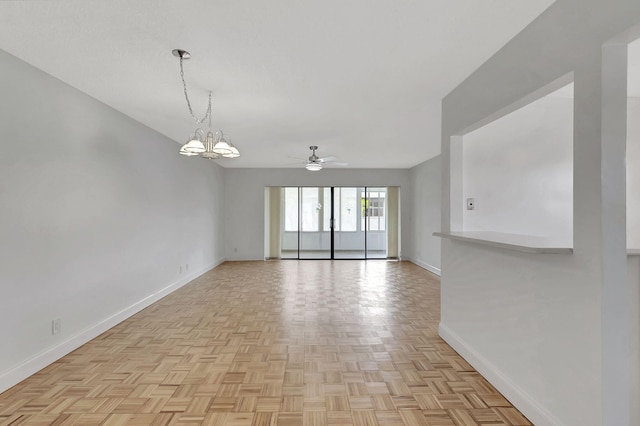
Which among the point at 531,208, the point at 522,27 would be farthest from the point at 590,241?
the point at 531,208

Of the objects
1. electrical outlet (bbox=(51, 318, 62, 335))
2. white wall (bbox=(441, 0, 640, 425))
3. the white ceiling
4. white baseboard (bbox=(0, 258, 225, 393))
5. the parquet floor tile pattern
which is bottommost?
the parquet floor tile pattern

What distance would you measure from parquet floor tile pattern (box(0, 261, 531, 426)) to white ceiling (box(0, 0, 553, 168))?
2.36 metres

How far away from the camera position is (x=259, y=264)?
25.4ft

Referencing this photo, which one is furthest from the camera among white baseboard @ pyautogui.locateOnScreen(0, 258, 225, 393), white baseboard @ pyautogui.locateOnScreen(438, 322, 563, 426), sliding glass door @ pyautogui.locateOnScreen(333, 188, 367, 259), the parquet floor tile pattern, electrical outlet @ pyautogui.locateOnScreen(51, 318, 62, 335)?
sliding glass door @ pyautogui.locateOnScreen(333, 188, 367, 259)

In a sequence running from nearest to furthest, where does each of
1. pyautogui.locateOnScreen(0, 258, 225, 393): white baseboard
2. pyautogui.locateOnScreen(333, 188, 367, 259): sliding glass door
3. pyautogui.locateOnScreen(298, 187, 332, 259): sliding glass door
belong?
pyautogui.locateOnScreen(0, 258, 225, 393): white baseboard, pyautogui.locateOnScreen(298, 187, 332, 259): sliding glass door, pyautogui.locateOnScreen(333, 188, 367, 259): sliding glass door

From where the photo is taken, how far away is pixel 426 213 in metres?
7.30

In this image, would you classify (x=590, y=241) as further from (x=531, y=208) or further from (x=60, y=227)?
(x=60, y=227)

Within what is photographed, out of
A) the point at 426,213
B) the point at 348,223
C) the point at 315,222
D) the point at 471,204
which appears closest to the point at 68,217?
the point at 471,204

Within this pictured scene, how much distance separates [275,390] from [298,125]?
314 cm

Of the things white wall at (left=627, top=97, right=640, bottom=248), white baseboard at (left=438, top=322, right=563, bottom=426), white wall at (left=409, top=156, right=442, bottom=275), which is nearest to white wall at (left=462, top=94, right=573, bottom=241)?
white wall at (left=627, top=97, right=640, bottom=248)

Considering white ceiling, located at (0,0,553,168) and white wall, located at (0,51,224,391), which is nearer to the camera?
white ceiling, located at (0,0,553,168)

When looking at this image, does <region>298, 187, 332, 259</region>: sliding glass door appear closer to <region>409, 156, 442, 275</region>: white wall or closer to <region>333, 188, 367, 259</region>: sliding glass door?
<region>333, 188, 367, 259</region>: sliding glass door

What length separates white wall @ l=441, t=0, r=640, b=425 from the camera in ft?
4.76

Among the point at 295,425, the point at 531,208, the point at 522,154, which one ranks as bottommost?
the point at 295,425
